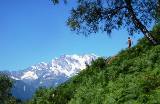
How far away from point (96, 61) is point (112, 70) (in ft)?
33.6

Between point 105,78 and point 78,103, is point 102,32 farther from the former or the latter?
point 78,103

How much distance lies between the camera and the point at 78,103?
984 inches

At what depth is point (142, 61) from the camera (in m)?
31.5

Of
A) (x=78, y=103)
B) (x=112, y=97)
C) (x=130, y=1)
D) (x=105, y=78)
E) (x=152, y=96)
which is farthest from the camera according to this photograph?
(x=130, y=1)

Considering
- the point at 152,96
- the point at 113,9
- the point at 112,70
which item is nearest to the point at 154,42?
the point at 113,9

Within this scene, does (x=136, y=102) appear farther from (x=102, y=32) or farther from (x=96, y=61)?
(x=96, y=61)

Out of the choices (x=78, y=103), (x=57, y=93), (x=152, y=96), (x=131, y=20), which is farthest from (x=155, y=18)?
(x=152, y=96)

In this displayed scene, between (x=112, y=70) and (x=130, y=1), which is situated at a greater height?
(x=130, y=1)

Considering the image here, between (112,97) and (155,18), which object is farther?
(155,18)

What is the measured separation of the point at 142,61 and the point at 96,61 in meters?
11.2

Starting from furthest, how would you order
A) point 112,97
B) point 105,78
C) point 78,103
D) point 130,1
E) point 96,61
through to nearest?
point 96,61 < point 130,1 < point 105,78 < point 78,103 < point 112,97

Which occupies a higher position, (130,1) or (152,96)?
(130,1)

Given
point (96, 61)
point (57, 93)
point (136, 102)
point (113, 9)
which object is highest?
point (113, 9)

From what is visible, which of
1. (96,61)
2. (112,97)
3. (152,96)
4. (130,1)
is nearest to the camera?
(152,96)
